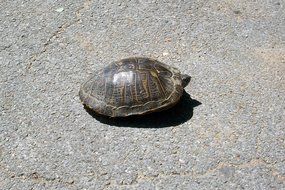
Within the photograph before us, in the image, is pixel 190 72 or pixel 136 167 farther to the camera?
pixel 190 72

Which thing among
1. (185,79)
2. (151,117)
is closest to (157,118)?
(151,117)

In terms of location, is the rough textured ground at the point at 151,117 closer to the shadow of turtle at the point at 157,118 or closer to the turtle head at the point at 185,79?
the shadow of turtle at the point at 157,118

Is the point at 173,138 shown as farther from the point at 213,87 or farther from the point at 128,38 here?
the point at 128,38

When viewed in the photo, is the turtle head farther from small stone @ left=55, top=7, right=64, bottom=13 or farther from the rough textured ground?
small stone @ left=55, top=7, right=64, bottom=13

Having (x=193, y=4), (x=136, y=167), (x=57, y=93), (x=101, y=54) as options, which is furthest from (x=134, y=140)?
(x=193, y=4)

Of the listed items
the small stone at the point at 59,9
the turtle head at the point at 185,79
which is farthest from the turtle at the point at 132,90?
the small stone at the point at 59,9
